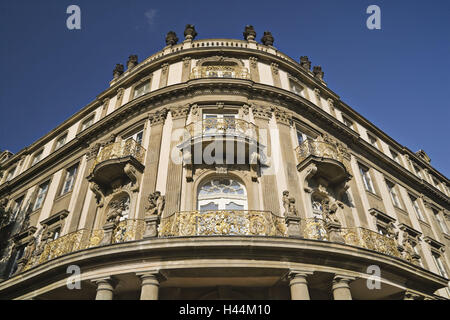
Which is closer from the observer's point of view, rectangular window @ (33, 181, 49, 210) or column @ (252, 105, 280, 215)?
column @ (252, 105, 280, 215)

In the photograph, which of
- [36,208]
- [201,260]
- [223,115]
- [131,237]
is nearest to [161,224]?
[131,237]

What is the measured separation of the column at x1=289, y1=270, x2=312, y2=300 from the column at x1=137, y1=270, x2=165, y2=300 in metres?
3.95

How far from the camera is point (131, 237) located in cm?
1162

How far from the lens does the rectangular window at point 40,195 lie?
1970 cm

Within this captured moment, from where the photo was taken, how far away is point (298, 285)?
32.6ft

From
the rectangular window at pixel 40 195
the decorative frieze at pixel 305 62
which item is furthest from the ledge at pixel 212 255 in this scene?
the decorative frieze at pixel 305 62

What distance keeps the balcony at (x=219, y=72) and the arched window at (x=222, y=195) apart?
634 centimetres

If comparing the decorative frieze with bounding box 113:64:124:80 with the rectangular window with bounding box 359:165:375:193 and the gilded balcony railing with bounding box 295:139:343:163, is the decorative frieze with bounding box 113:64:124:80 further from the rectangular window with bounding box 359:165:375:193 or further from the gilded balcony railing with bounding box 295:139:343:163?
the rectangular window with bounding box 359:165:375:193

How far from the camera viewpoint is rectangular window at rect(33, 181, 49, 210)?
64.6 feet

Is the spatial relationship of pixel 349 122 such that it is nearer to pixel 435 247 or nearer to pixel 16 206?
pixel 435 247

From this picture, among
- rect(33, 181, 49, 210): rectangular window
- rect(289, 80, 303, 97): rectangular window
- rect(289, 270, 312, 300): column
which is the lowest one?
rect(289, 270, 312, 300): column

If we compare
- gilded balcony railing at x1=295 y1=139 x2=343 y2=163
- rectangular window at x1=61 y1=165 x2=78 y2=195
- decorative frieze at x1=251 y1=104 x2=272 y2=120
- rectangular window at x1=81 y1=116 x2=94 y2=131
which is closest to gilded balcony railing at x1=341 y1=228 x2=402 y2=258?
gilded balcony railing at x1=295 y1=139 x2=343 y2=163

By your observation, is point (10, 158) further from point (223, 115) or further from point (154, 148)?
point (223, 115)

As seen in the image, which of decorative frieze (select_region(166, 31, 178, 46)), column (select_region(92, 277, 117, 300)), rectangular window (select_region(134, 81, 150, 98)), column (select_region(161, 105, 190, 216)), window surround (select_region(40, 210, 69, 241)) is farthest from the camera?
decorative frieze (select_region(166, 31, 178, 46))
